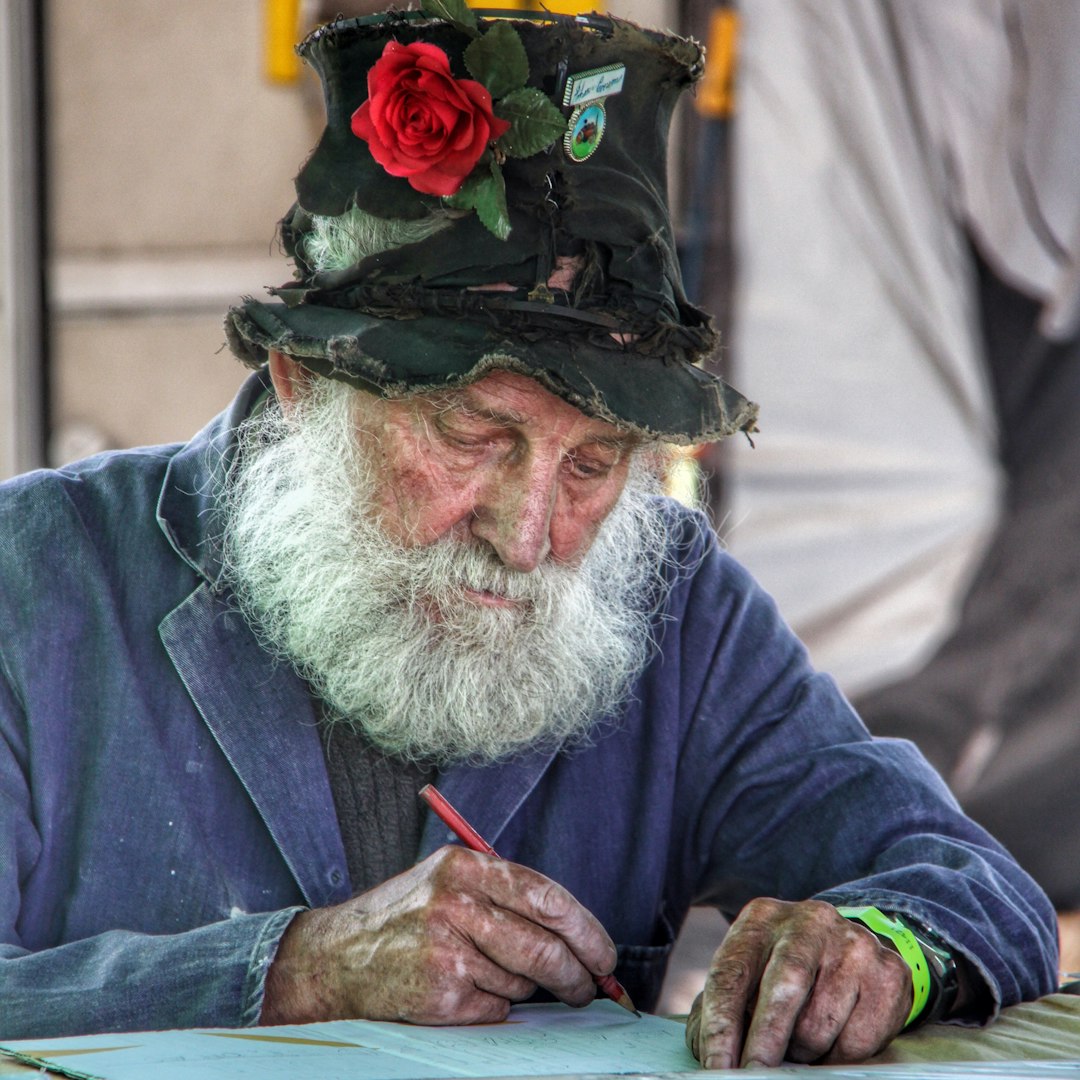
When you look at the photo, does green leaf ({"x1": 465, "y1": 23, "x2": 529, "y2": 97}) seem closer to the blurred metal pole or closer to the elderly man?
the elderly man

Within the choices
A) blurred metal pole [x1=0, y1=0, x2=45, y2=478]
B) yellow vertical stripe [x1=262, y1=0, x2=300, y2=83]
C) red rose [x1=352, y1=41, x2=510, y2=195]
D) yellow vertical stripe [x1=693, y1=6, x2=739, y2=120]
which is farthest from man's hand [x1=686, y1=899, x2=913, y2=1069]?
blurred metal pole [x1=0, y1=0, x2=45, y2=478]

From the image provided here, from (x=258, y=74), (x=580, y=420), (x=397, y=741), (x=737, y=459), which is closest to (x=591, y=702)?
(x=397, y=741)

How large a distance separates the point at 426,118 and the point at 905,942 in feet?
4.19

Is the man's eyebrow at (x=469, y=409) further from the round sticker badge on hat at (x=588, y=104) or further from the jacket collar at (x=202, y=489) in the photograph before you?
the jacket collar at (x=202, y=489)

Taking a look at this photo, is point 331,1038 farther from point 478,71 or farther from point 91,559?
point 478,71

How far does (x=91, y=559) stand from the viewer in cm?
239

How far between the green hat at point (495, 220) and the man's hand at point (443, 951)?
68 centimetres

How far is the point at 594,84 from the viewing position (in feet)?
7.25

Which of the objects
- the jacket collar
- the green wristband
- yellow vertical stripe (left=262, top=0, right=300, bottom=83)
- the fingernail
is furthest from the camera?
yellow vertical stripe (left=262, top=0, right=300, bottom=83)

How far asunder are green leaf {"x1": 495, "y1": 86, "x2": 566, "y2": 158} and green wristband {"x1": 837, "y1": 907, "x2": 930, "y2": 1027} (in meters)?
1.13

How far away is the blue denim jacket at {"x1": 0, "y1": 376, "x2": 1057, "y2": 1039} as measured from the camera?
218cm

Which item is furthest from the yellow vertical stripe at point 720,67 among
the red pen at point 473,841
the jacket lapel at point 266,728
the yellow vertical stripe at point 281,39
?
the red pen at point 473,841

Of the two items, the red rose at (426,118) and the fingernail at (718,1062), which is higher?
the red rose at (426,118)

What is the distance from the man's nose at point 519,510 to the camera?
7.41 feet
